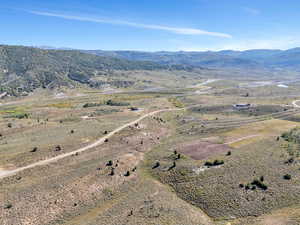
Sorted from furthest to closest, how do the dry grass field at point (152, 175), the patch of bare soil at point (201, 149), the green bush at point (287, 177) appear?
the patch of bare soil at point (201, 149), the green bush at point (287, 177), the dry grass field at point (152, 175)

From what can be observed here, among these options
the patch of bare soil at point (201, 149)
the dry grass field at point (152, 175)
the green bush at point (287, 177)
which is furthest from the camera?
the patch of bare soil at point (201, 149)

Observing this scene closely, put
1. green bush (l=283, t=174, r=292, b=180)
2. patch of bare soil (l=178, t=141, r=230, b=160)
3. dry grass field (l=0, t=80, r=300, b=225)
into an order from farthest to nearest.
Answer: patch of bare soil (l=178, t=141, r=230, b=160) → green bush (l=283, t=174, r=292, b=180) → dry grass field (l=0, t=80, r=300, b=225)

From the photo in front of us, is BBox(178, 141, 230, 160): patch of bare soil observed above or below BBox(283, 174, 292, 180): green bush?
below

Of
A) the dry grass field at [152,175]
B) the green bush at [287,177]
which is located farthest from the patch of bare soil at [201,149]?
the green bush at [287,177]

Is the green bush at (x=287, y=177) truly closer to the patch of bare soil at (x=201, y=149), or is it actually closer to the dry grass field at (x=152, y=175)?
the dry grass field at (x=152, y=175)

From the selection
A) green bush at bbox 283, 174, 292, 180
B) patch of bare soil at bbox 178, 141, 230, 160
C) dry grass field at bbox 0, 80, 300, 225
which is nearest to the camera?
dry grass field at bbox 0, 80, 300, 225

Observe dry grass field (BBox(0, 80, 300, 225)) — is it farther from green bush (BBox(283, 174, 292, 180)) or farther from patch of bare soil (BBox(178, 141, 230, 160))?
patch of bare soil (BBox(178, 141, 230, 160))

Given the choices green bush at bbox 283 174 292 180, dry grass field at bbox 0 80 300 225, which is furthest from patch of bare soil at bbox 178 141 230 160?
green bush at bbox 283 174 292 180

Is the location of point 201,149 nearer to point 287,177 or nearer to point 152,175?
point 152,175
